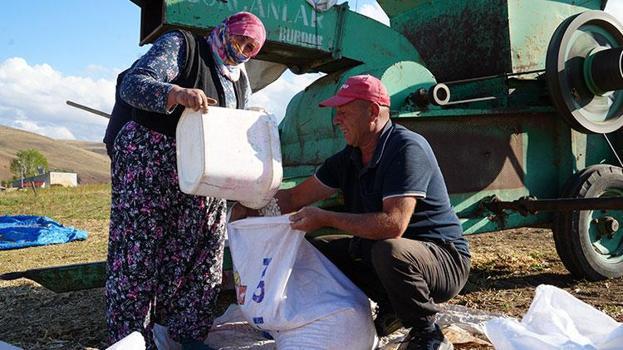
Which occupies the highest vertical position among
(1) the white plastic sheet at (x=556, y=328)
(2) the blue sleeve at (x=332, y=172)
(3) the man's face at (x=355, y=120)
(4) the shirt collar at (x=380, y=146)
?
(3) the man's face at (x=355, y=120)

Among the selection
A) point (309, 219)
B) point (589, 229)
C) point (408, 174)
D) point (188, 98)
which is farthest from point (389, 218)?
point (589, 229)

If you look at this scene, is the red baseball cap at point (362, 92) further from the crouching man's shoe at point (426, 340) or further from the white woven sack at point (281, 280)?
the crouching man's shoe at point (426, 340)

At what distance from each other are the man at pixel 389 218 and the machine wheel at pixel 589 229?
2064 millimetres

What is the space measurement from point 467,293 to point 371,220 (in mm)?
2126

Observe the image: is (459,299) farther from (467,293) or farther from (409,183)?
(409,183)

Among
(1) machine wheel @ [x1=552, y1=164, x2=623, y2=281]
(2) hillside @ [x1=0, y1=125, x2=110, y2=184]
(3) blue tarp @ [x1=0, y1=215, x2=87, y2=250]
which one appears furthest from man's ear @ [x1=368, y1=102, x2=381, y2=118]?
(2) hillside @ [x1=0, y1=125, x2=110, y2=184]

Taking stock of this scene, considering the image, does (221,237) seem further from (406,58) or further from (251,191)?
(406,58)

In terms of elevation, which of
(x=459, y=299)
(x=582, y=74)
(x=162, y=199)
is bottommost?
(x=459, y=299)

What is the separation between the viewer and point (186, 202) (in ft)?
8.89

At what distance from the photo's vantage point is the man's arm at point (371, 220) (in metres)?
2.47

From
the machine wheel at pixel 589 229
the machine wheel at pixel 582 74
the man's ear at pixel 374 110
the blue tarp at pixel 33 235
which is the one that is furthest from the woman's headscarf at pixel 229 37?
the blue tarp at pixel 33 235

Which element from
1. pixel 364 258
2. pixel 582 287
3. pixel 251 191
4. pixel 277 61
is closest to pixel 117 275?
pixel 251 191

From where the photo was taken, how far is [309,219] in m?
2.51

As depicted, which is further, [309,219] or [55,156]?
[55,156]
